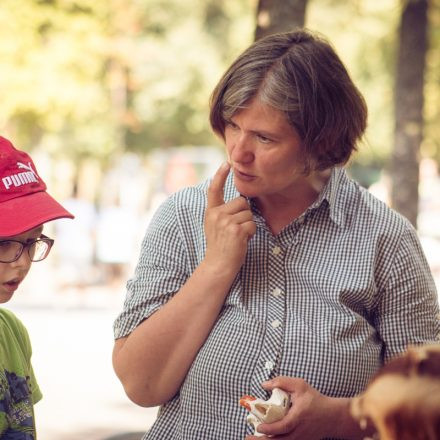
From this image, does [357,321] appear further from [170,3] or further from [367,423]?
[170,3]

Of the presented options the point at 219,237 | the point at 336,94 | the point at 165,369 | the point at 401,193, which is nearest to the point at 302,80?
the point at 336,94

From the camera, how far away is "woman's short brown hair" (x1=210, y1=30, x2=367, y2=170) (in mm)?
2555

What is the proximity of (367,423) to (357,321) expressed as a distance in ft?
3.84

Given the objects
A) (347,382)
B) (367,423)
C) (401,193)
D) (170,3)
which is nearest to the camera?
(367,423)

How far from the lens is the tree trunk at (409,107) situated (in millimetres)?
8367

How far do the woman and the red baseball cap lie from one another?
345 mm

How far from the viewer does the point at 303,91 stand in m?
2.57

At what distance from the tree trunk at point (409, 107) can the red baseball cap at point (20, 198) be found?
19.8 feet

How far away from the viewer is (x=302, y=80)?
2.58 meters

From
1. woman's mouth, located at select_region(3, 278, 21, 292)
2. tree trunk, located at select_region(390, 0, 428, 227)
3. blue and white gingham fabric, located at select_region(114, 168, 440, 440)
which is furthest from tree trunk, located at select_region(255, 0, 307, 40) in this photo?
tree trunk, located at select_region(390, 0, 428, 227)

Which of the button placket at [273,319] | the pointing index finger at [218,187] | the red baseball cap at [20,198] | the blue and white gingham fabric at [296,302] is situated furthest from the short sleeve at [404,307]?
the red baseball cap at [20,198]

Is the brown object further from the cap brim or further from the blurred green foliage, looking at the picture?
the blurred green foliage

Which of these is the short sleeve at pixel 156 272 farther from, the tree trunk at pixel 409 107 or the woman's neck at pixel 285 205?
the tree trunk at pixel 409 107

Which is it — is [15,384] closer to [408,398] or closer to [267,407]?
[267,407]
